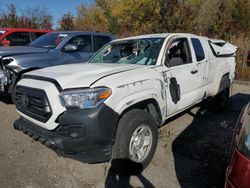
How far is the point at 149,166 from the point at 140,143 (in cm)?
39

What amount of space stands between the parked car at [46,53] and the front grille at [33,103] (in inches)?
86.8

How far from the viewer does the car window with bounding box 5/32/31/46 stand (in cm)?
870

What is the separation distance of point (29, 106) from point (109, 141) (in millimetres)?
1206

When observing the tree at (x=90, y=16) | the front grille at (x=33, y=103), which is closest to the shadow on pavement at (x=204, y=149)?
the front grille at (x=33, y=103)

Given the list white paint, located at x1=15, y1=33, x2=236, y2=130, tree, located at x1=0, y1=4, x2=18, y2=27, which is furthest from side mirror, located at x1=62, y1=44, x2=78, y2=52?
tree, located at x1=0, y1=4, x2=18, y2=27

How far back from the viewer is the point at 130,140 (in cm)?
295

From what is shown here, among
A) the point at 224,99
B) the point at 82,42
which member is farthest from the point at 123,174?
the point at 82,42

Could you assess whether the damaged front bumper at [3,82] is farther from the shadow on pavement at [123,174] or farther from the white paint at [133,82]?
the shadow on pavement at [123,174]

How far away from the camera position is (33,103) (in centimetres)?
306

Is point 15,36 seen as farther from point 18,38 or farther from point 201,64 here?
point 201,64

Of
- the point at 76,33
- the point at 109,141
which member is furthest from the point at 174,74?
the point at 76,33

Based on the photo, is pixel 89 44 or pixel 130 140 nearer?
pixel 130 140

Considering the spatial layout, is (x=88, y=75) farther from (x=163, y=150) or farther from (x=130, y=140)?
(x=163, y=150)

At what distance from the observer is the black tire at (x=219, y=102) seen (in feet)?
18.2
